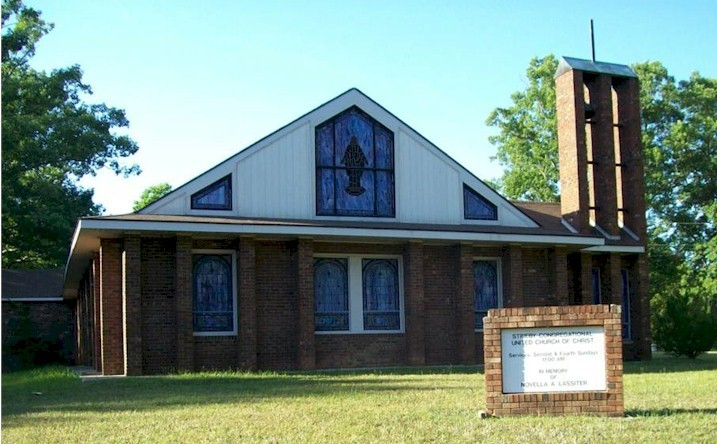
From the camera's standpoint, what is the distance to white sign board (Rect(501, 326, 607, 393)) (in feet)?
33.9

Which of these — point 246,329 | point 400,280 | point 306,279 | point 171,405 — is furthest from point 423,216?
point 171,405

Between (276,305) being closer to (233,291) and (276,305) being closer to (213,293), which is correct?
(233,291)

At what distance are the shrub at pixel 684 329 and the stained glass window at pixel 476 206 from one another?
6.91m

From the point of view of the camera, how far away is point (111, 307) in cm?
2056

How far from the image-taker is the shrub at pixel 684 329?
2644cm

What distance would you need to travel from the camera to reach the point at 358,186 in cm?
2270

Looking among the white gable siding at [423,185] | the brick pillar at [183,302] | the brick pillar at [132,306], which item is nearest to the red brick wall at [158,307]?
the brick pillar at [183,302]

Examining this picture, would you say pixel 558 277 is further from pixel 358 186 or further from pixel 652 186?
pixel 652 186

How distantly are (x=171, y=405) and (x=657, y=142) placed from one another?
4127 cm

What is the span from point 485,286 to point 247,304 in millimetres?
6473

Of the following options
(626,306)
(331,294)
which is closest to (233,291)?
(331,294)

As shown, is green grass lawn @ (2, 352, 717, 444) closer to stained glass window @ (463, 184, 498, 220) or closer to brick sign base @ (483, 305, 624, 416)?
brick sign base @ (483, 305, 624, 416)

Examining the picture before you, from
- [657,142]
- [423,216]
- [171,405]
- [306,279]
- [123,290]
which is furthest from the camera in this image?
[657,142]

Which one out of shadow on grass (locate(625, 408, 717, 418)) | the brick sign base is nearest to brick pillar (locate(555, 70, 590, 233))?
shadow on grass (locate(625, 408, 717, 418))
